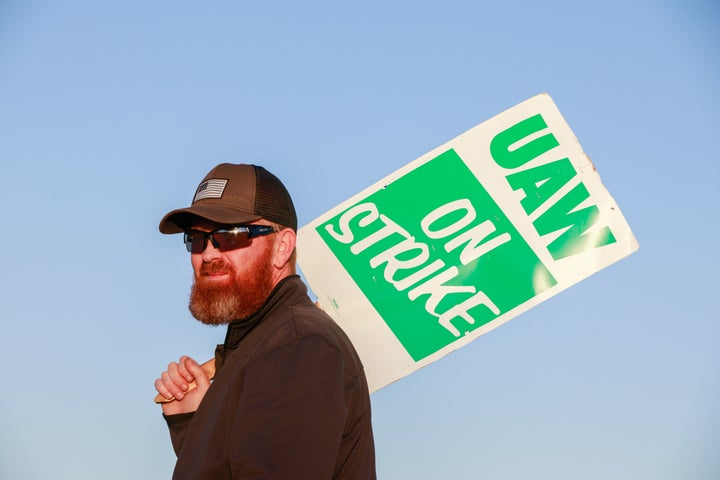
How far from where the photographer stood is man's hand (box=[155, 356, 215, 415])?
327cm

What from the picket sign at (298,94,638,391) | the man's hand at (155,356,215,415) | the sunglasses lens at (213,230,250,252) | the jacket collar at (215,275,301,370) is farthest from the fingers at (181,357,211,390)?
the picket sign at (298,94,638,391)

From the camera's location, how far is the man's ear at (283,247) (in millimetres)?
3229

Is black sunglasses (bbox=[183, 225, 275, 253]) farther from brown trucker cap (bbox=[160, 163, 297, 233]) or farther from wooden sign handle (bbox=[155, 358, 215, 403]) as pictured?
wooden sign handle (bbox=[155, 358, 215, 403])

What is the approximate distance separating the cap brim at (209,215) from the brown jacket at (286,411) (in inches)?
13.8

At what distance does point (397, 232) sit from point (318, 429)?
88.1 inches

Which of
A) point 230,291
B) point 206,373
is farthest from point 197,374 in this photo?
point 230,291

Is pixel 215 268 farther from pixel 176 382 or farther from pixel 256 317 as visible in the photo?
pixel 176 382

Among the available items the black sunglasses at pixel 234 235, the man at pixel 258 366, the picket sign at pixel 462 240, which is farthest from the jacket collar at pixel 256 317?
the picket sign at pixel 462 240

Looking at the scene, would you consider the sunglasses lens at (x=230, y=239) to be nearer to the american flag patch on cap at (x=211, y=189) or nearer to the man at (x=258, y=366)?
the man at (x=258, y=366)

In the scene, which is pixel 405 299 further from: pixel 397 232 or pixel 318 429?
pixel 318 429

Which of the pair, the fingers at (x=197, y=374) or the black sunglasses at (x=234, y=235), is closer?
the black sunglasses at (x=234, y=235)

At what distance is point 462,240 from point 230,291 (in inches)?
67.9

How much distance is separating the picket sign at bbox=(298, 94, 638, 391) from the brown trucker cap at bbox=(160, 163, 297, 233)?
1227mm

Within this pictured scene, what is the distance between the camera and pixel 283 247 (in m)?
3.24
